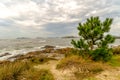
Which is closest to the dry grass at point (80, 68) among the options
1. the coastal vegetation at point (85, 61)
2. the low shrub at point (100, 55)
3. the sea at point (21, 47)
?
the coastal vegetation at point (85, 61)

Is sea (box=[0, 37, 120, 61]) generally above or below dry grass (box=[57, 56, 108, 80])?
below

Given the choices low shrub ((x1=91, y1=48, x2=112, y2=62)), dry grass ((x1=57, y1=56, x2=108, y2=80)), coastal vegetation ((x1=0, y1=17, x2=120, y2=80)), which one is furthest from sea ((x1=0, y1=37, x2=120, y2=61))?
dry grass ((x1=57, y1=56, x2=108, y2=80))

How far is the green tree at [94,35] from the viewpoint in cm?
1495

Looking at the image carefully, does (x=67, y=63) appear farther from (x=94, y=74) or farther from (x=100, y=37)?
(x=100, y=37)

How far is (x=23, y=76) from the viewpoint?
9.17m

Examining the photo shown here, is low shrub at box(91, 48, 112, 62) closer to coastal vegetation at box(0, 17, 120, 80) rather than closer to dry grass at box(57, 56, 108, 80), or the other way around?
coastal vegetation at box(0, 17, 120, 80)


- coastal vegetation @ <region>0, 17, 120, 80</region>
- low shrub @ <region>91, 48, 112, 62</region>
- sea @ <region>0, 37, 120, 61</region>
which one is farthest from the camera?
sea @ <region>0, 37, 120, 61</region>

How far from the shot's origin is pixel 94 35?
15156 millimetres

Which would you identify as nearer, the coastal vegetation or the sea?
the coastal vegetation

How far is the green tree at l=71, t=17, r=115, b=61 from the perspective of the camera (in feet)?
49.0

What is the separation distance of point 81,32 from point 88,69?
506cm

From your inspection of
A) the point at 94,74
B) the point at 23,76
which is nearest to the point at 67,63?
the point at 94,74

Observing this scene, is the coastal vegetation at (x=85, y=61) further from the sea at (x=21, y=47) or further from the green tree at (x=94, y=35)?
the sea at (x=21, y=47)

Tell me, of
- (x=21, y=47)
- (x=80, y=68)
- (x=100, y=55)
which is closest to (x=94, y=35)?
(x=100, y=55)
